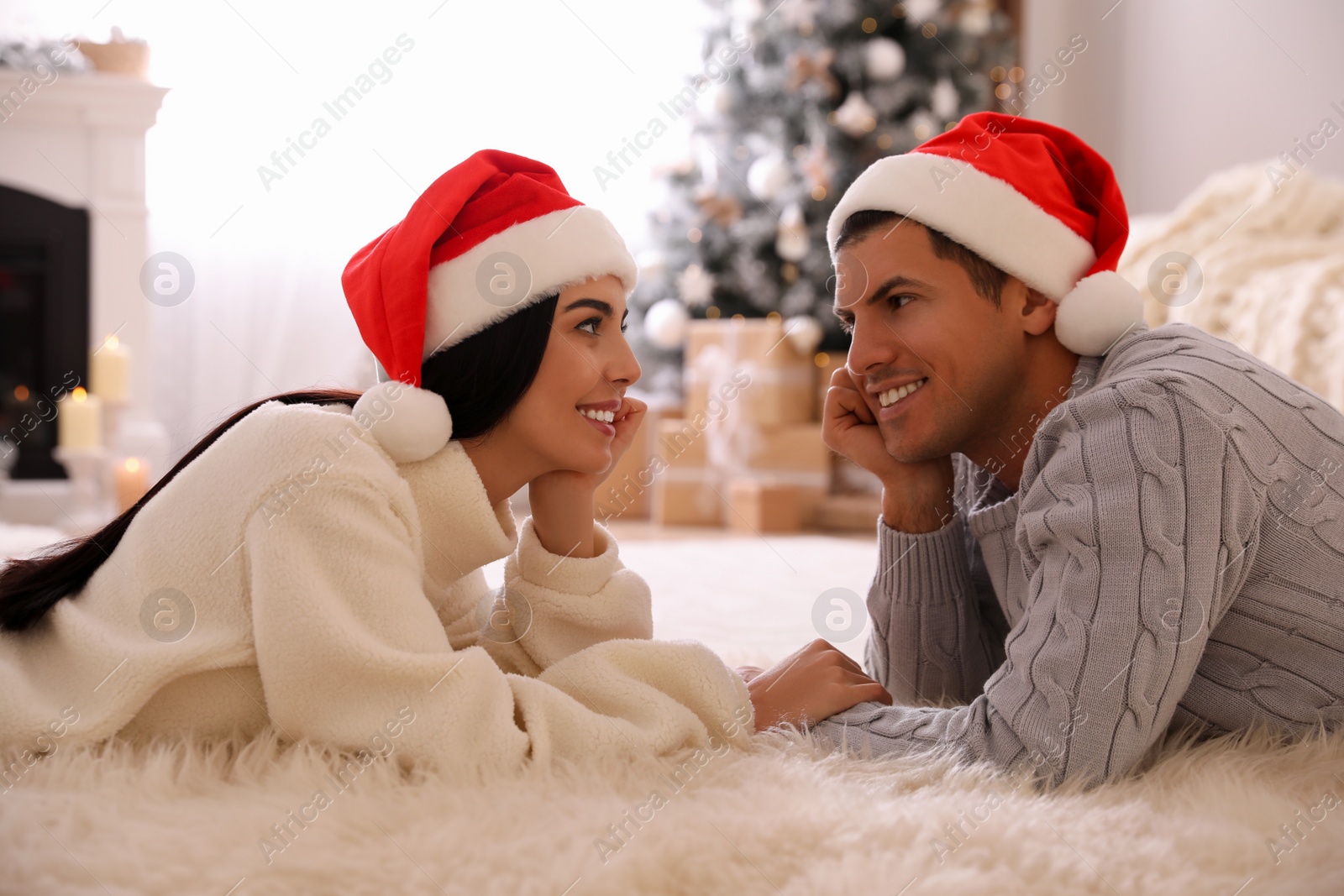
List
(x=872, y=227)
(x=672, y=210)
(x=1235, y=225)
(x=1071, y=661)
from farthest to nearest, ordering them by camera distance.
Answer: (x=672, y=210), (x=1235, y=225), (x=872, y=227), (x=1071, y=661)

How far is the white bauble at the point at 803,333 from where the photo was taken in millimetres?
4020

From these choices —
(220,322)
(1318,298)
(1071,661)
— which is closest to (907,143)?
(1318,298)

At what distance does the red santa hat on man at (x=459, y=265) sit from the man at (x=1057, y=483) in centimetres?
38

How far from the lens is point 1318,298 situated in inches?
94.9

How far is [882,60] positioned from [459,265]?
10.6ft

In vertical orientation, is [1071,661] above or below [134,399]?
above

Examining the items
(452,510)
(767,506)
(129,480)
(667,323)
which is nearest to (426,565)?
(452,510)

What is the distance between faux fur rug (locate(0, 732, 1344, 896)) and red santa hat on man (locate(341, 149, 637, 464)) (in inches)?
14.9

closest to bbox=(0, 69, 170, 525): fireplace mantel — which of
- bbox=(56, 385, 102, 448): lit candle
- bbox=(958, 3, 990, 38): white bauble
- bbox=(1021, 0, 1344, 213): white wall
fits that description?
bbox=(56, 385, 102, 448): lit candle

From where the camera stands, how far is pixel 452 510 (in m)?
1.18

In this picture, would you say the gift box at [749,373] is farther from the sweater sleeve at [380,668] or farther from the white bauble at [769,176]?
the sweater sleeve at [380,668]

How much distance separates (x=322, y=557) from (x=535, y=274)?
0.42 metres

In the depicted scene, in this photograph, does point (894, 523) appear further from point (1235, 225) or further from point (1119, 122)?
point (1119, 122)

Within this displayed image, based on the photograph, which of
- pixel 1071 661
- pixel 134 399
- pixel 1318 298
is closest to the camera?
pixel 1071 661
